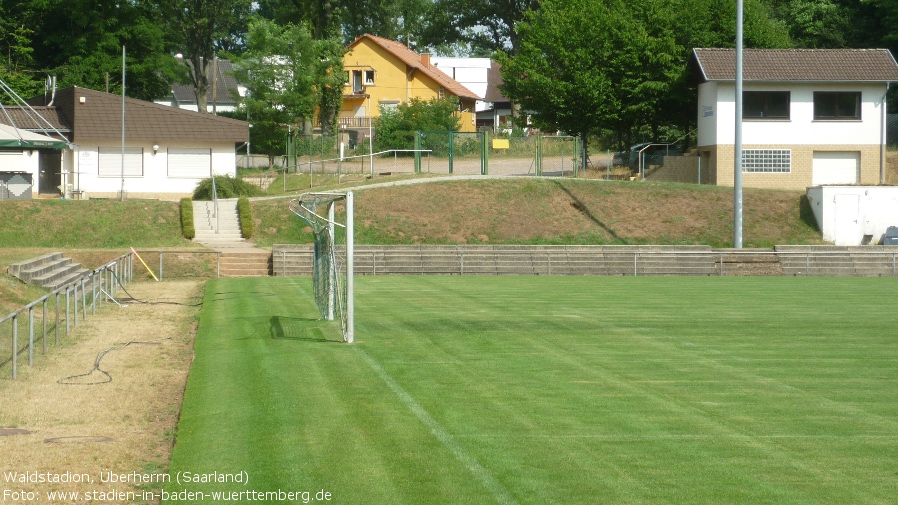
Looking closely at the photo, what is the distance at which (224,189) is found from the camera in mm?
Result: 44438

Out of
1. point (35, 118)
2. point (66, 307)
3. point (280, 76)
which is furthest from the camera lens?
point (280, 76)

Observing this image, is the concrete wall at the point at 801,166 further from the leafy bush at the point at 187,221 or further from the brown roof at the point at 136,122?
the leafy bush at the point at 187,221

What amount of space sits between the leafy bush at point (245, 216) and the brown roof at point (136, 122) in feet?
35.3

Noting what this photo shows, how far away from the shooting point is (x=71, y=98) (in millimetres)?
50094

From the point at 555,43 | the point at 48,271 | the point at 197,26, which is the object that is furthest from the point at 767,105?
the point at 197,26

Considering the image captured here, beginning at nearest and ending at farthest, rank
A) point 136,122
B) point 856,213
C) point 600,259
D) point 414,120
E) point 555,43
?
1. point 600,259
2. point 856,213
3. point 136,122
4. point 555,43
5. point 414,120

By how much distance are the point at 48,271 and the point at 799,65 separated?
1502 inches

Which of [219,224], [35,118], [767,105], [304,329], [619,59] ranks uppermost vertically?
[619,59]

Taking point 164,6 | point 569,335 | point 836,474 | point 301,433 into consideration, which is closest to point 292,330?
point 569,335

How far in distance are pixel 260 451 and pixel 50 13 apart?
60.5 meters

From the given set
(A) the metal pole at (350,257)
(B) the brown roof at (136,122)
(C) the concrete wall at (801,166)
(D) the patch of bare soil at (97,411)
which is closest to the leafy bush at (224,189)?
(B) the brown roof at (136,122)

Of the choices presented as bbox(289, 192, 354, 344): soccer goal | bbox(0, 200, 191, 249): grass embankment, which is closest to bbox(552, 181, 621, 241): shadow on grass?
bbox(0, 200, 191, 249): grass embankment

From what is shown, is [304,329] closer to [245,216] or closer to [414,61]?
[245,216]

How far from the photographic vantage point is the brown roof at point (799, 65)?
48.8 metres
